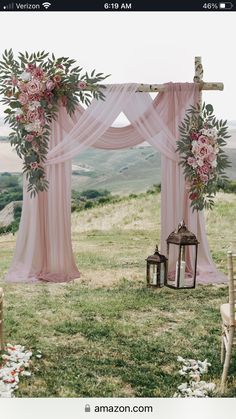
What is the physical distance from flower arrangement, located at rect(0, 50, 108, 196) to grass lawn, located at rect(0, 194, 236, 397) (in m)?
0.90

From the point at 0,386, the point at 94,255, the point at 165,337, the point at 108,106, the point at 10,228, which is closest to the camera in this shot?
the point at 0,386

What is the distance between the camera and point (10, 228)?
247 inches

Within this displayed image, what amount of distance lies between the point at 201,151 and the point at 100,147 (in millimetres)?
760

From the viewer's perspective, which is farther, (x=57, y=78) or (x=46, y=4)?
(x=57, y=78)

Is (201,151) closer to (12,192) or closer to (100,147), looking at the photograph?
(100,147)

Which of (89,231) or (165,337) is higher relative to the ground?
(89,231)

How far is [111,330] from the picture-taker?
3455 mm

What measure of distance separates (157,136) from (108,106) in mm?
426

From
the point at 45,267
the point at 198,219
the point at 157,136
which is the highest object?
the point at 157,136

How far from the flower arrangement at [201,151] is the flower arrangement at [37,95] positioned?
70cm

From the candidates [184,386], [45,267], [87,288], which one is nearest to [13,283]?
[45,267]

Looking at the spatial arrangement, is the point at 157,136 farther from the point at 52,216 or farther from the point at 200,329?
the point at 200,329
